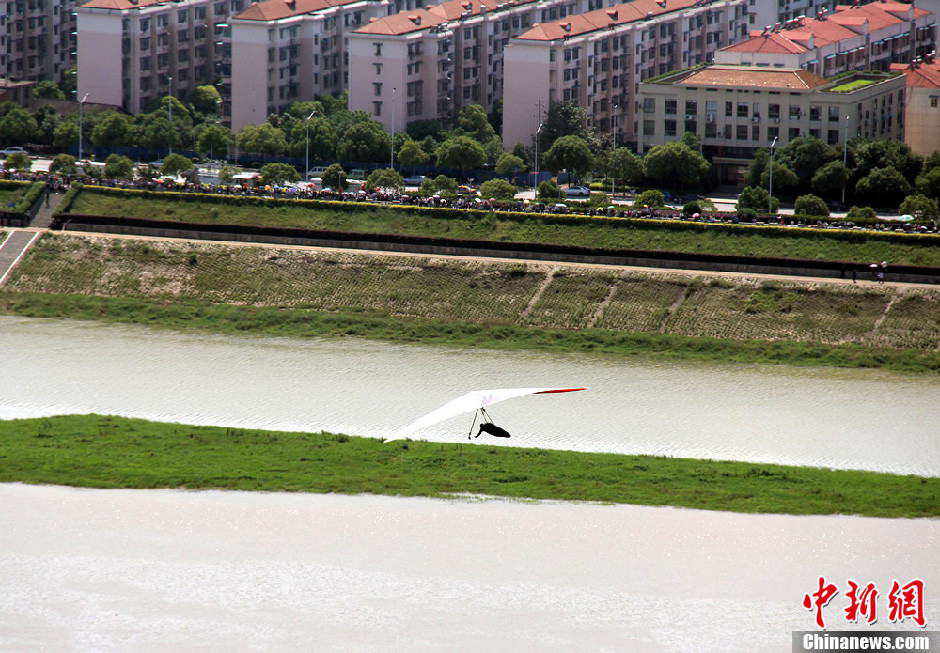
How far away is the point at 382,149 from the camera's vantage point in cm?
4931

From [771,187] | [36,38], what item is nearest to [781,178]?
[771,187]

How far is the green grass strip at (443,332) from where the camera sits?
1230 inches

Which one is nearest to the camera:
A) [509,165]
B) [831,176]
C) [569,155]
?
[831,176]

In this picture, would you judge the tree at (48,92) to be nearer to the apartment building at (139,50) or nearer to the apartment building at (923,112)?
the apartment building at (139,50)

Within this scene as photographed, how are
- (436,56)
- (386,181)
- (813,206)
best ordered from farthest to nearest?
(436,56) < (386,181) < (813,206)

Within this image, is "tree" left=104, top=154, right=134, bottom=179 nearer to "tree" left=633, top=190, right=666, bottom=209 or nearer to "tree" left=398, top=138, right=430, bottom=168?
"tree" left=398, top=138, right=430, bottom=168

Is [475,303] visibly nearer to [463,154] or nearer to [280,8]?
[463,154]

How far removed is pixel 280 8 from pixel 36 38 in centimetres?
1245

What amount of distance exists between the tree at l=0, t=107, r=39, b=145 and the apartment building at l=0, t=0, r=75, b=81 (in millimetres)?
8333

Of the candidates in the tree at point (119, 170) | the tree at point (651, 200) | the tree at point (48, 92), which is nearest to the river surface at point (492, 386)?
the tree at point (651, 200)

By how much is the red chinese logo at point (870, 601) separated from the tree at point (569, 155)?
29485mm

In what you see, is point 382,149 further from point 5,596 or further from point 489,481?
point 5,596

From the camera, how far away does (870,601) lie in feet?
59.1

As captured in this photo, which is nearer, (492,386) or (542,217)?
(492,386)
